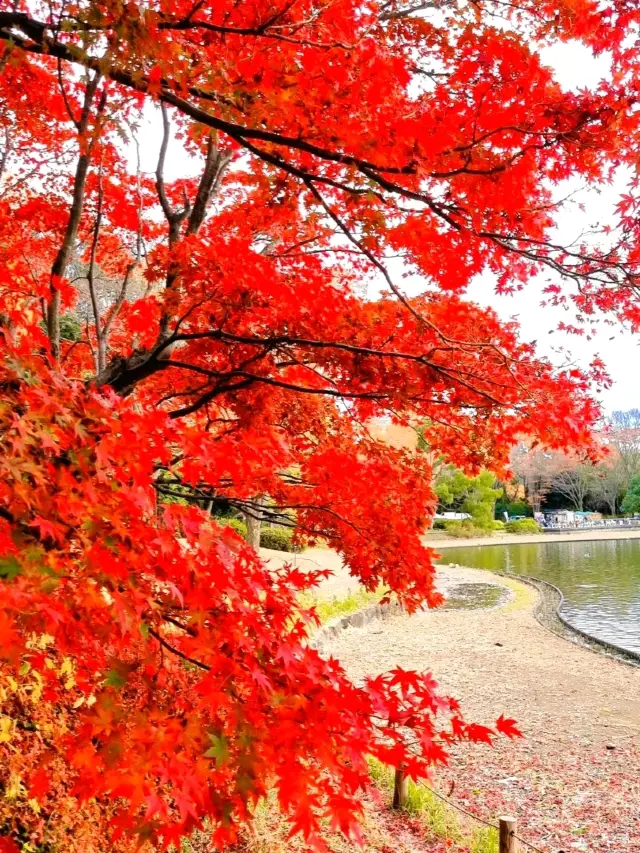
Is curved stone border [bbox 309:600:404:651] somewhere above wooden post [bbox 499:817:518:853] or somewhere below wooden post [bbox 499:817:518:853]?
below

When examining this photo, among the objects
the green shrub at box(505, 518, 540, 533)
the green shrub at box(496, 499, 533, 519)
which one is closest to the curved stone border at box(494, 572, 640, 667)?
the green shrub at box(505, 518, 540, 533)

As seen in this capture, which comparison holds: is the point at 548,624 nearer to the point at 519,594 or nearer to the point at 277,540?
the point at 519,594

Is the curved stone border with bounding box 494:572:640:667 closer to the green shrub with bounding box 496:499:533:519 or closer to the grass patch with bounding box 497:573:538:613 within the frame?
the grass patch with bounding box 497:573:538:613

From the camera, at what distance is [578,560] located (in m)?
26.3

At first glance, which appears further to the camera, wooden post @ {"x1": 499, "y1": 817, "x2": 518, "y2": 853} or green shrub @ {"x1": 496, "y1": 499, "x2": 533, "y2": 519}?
green shrub @ {"x1": 496, "y1": 499, "x2": 533, "y2": 519}

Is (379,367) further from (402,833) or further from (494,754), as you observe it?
(494,754)

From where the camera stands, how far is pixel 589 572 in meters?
22.3

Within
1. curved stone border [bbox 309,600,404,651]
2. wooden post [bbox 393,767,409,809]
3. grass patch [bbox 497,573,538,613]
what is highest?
wooden post [bbox 393,767,409,809]

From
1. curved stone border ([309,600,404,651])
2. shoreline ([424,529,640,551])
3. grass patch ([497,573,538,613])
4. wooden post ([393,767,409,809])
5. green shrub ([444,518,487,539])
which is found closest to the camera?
wooden post ([393,767,409,809])

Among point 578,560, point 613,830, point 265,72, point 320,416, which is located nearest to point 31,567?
point 265,72

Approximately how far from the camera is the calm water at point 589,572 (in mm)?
14219

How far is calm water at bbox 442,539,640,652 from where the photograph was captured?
46.6 ft

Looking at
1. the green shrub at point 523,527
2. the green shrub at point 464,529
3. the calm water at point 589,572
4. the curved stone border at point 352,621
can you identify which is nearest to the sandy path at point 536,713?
the curved stone border at point 352,621

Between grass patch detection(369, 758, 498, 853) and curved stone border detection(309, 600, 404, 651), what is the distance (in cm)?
497
